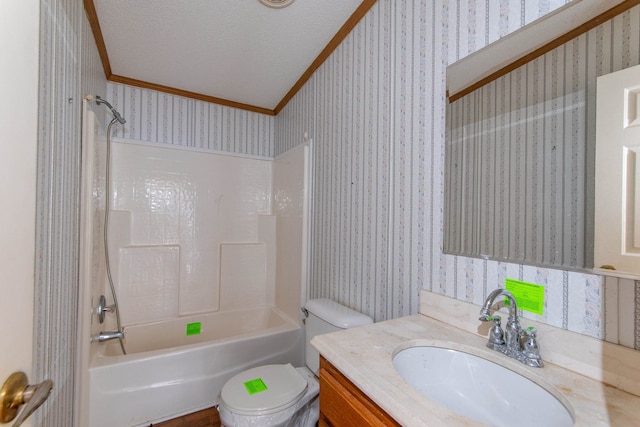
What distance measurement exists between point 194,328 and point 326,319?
1.56 m

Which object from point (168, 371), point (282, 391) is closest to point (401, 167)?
point (282, 391)

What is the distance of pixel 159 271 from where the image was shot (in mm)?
2406

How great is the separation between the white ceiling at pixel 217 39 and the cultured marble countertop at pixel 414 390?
162 centimetres

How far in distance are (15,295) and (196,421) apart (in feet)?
5.47

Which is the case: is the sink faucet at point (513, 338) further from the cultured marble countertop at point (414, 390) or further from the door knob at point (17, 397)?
the door knob at point (17, 397)

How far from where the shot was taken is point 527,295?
2.71ft

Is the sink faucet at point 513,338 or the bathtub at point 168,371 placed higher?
the sink faucet at point 513,338

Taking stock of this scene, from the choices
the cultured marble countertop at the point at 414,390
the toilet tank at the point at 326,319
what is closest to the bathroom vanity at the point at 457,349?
the cultured marble countertop at the point at 414,390

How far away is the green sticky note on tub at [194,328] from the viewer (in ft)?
8.00

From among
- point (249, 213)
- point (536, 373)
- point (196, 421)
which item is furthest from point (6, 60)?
point (249, 213)

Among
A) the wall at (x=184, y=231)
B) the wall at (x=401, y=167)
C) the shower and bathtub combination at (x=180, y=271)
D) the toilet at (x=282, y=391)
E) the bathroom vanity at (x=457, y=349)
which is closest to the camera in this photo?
the bathroom vanity at (x=457, y=349)

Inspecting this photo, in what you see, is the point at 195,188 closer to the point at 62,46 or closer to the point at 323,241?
the point at 323,241

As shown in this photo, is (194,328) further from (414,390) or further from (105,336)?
(414,390)

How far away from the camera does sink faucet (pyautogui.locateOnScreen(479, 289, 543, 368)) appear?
29.3 inches
